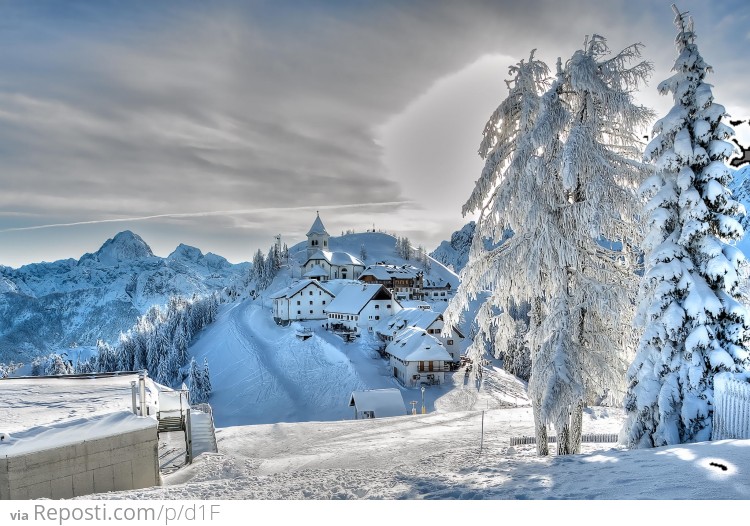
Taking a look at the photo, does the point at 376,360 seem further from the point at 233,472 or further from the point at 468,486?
the point at 468,486

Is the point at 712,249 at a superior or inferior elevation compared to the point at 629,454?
superior

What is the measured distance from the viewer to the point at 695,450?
642 centimetres

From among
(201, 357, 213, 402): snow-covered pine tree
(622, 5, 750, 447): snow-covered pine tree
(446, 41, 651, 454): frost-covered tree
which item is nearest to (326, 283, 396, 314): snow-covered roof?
(201, 357, 213, 402): snow-covered pine tree

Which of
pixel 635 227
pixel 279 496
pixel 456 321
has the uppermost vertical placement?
pixel 635 227

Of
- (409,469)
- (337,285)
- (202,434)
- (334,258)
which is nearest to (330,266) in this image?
(334,258)

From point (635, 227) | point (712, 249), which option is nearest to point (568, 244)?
point (635, 227)

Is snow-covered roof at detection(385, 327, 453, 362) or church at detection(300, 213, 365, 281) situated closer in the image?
snow-covered roof at detection(385, 327, 453, 362)

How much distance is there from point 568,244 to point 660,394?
3495 millimetres

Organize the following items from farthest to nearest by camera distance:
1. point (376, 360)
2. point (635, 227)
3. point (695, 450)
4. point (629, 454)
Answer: point (376, 360), point (635, 227), point (629, 454), point (695, 450)

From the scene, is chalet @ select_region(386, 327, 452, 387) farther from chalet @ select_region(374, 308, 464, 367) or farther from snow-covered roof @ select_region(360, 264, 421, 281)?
snow-covered roof @ select_region(360, 264, 421, 281)

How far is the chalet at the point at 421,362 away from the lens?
43.7 m

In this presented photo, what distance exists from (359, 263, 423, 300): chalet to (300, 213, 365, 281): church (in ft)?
27.4

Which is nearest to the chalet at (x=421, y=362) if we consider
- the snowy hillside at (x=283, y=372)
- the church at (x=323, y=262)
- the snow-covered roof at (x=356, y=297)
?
the snowy hillside at (x=283, y=372)

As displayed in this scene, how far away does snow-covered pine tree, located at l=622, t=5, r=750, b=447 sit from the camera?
783 cm
